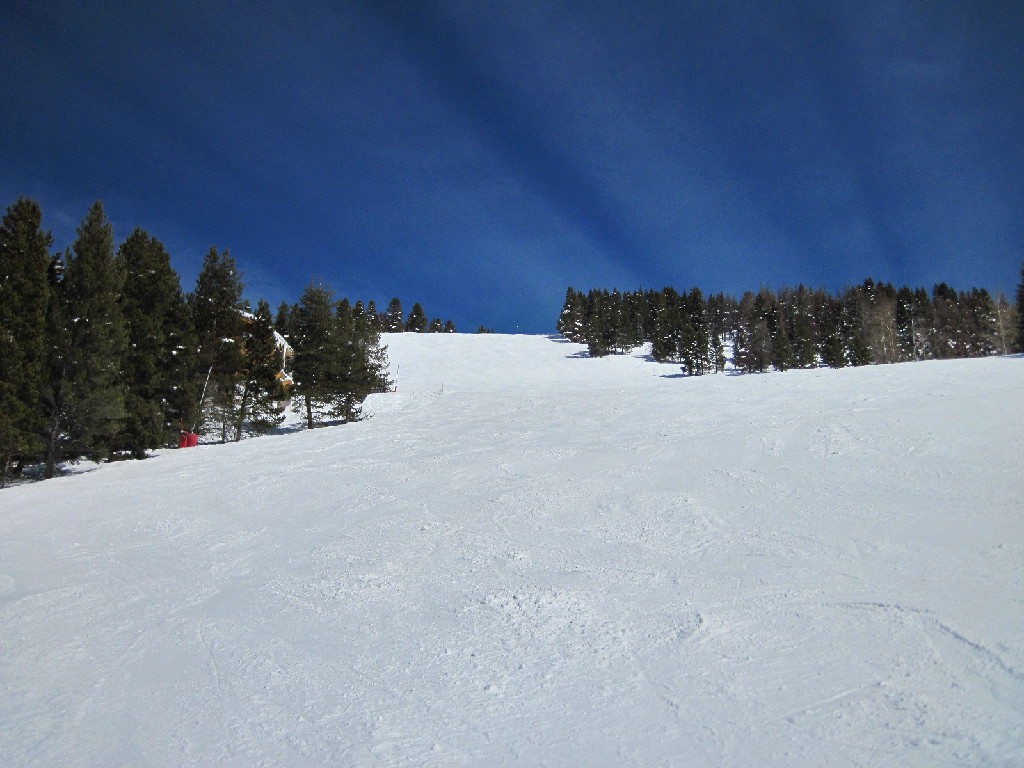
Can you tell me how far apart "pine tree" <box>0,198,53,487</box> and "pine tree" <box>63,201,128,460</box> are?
2.90 feet

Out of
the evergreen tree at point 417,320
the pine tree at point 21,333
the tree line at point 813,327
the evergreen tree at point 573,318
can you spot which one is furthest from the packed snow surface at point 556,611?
the evergreen tree at point 417,320

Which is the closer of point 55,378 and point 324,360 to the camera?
point 55,378

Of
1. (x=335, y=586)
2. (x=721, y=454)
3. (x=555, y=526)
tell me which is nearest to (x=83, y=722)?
(x=335, y=586)

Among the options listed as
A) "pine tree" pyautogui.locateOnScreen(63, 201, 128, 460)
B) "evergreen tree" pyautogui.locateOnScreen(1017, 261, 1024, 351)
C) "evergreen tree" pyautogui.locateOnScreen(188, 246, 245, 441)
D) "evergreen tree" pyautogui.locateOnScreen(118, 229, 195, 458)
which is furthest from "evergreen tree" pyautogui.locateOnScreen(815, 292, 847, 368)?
"pine tree" pyautogui.locateOnScreen(63, 201, 128, 460)

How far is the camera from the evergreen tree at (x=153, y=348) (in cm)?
2038

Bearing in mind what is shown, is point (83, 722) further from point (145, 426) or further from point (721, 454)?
point (145, 426)

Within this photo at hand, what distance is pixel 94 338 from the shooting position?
18016 mm

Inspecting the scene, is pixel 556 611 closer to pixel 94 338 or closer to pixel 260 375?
pixel 94 338

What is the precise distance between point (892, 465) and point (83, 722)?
1181 cm

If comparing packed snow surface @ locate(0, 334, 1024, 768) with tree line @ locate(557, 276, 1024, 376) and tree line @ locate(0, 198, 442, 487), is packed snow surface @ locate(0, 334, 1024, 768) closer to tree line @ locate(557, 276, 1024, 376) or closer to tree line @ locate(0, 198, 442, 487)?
tree line @ locate(0, 198, 442, 487)

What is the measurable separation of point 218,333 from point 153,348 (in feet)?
12.6

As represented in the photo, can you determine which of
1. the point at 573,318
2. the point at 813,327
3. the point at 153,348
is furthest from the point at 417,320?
the point at 153,348

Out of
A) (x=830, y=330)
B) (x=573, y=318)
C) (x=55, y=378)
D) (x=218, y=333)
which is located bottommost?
(x=55, y=378)

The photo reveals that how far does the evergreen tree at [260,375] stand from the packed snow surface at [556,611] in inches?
506
